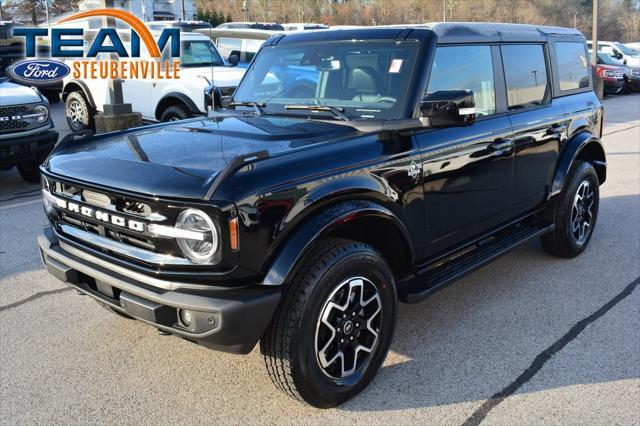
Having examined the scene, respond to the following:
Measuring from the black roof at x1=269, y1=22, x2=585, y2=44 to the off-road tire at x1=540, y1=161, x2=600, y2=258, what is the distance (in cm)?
118

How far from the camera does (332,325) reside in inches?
119

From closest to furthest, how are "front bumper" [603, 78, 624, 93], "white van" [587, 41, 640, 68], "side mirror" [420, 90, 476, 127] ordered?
"side mirror" [420, 90, 476, 127] → "front bumper" [603, 78, 624, 93] → "white van" [587, 41, 640, 68]

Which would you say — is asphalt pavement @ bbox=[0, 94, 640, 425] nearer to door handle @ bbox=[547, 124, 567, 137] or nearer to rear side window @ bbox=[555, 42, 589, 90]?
door handle @ bbox=[547, 124, 567, 137]

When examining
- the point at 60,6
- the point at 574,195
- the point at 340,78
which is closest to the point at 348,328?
the point at 340,78

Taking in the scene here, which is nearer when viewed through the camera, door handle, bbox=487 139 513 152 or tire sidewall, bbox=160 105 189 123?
door handle, bbox=487 139 513 152

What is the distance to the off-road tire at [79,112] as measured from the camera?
11.9 meters

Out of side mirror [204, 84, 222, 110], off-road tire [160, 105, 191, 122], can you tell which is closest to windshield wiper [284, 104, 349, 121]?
side mirror [204, 84, 222, 110]

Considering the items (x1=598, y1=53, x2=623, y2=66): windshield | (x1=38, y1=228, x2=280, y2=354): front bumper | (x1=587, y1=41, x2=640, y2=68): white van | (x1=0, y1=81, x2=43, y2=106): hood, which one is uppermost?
(x1=587, y1=41, x2=640, y2=68): white van

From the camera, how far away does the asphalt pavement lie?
3.06m

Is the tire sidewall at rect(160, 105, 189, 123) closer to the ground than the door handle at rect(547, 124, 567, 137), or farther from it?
farther from it

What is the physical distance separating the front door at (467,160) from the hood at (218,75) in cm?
644

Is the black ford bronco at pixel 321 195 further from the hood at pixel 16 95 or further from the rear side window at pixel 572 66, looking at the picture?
the hood at pixel 16 95

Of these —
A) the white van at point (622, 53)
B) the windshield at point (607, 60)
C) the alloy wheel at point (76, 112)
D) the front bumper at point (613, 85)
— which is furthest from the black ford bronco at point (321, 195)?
the white van at point (622, 53)

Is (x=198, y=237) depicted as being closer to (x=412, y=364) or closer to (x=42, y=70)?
(x=412, y=364)
